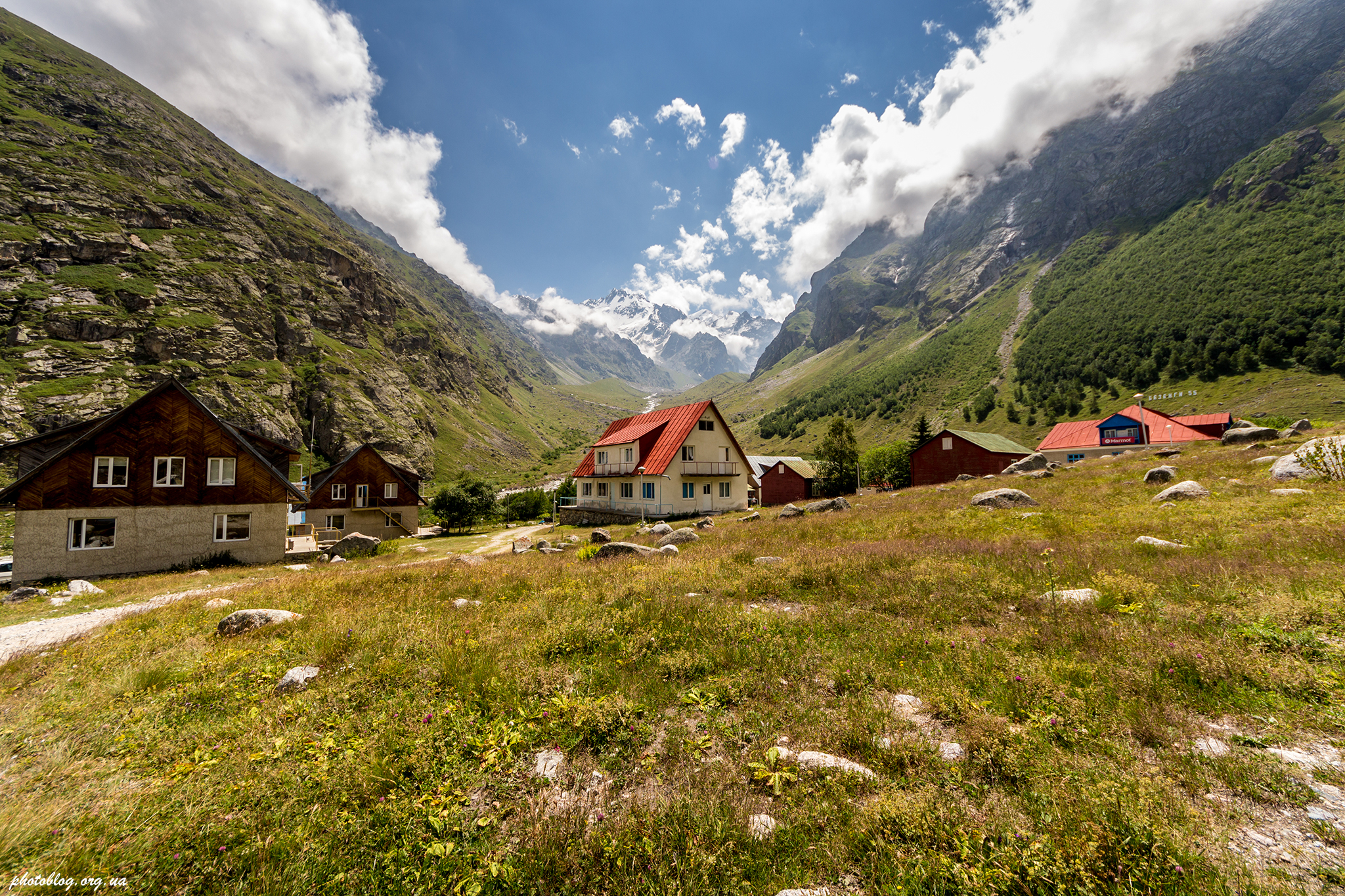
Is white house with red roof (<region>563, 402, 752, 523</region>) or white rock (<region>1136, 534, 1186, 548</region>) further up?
white house with red roof (<region>563, 402, 752, 523</region>)

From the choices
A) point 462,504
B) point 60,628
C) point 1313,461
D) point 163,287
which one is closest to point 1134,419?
point 1313,461

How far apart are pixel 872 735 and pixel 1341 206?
235425 mm

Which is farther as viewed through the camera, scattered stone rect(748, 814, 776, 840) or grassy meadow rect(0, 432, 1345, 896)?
scattered stone rect(748, 814, 776, 840)

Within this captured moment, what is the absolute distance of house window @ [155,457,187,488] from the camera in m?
27.4

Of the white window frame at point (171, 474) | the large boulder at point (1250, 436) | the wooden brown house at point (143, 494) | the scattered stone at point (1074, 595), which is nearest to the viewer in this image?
the scattered stone at point (1074, 595)

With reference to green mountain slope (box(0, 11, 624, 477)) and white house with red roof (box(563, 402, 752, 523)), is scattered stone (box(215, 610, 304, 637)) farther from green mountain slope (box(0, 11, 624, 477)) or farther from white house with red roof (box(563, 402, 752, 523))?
green mountain slope (box(0, 11, 624, 477))

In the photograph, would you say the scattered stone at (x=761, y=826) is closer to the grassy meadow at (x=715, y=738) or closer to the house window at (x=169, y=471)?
the grassy meadow at (x=715, y=738)

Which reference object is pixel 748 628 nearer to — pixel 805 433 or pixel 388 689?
pixel 388 689

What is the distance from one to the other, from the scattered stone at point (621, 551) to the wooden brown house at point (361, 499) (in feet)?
141

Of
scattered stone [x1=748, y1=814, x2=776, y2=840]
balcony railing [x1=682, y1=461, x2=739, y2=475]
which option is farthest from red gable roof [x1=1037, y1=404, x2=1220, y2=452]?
scattered stone [x1=748, y1=814, x2=776, y2=840]

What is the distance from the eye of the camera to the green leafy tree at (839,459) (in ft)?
215

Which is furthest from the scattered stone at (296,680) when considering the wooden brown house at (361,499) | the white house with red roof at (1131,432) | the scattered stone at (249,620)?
the white house with red roof at (1131,432)

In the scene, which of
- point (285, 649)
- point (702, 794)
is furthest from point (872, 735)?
point (285, 649)

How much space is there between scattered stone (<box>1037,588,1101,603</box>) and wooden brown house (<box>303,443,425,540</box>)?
5601cm
